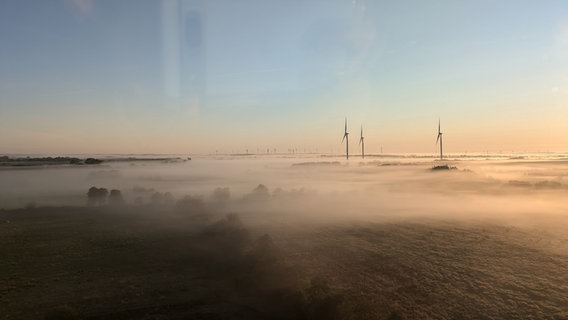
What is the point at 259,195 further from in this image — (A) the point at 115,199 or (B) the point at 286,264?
(B) the point at 286,264

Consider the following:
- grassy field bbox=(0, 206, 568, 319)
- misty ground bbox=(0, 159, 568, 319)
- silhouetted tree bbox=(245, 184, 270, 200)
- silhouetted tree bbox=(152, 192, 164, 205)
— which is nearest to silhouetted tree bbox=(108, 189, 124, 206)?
silhouetted tree bbox=(152, 192, 164, 205)

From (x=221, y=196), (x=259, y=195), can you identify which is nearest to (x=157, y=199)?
(x=221, y=196)

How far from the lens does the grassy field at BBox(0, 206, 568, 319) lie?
12.5 m

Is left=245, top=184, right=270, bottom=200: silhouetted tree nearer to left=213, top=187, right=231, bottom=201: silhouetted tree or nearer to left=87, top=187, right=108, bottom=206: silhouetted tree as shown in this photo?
left=213, top=187, right=231, bottom=201: silhouetted tree

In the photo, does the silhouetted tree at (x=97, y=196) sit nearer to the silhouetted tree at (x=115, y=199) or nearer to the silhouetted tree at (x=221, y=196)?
the silhouetted tree at (x=115, y=199)

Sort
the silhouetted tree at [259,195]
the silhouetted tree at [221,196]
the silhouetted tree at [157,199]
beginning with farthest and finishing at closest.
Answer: the silhouetted tree at [221,196]
the silhouetted tree at [259,195]
the silhouetted tree at [157,199]

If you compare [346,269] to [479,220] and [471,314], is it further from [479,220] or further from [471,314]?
[479,220]

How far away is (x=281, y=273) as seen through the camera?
1591cm

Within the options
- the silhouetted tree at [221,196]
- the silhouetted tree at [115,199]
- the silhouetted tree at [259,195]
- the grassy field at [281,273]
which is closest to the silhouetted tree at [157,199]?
the silhouetted tree at [115,199]

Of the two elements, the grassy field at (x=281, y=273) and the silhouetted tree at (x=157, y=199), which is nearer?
the grassy field at (x=281, y=273)

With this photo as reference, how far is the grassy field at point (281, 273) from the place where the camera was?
12492mm

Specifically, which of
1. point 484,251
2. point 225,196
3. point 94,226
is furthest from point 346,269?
point 225,196

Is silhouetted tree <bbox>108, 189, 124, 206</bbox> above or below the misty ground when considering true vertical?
above

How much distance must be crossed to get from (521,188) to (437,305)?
51031 mm
